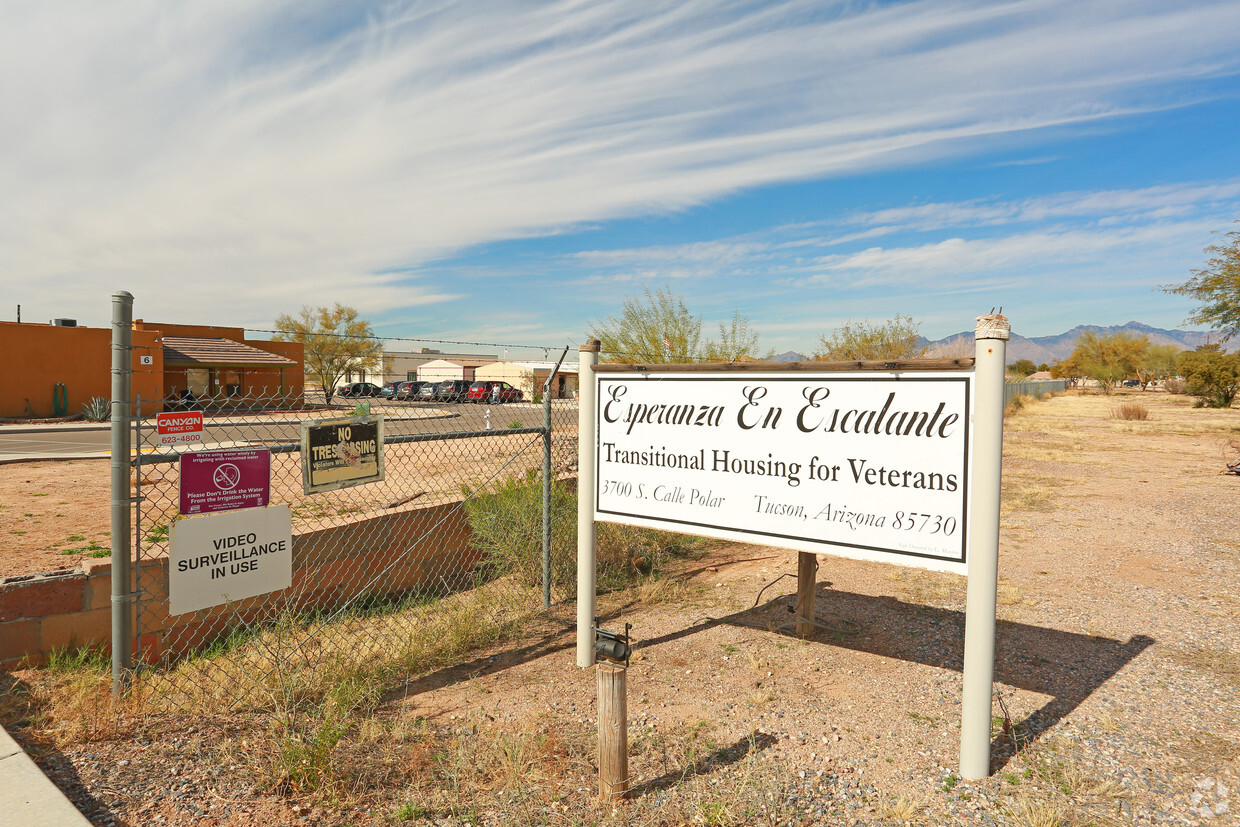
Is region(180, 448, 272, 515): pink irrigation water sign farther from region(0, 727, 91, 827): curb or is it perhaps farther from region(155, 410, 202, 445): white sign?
region(0, 727, 91, 827): curb

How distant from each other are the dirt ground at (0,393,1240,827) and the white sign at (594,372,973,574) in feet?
3.23

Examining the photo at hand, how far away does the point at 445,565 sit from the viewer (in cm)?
638

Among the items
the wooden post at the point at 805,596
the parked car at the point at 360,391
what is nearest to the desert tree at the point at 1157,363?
the parked car at the point at 360,391

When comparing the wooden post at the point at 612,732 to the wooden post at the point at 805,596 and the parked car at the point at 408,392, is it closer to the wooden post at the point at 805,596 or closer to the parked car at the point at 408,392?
the wooden post at the point at 805,596

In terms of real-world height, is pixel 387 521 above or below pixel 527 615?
above

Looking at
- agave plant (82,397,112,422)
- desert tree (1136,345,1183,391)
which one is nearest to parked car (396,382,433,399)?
agave plant (82,397,112,422)

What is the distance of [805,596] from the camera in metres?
4.97

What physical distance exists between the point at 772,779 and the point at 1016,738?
4.66 feet

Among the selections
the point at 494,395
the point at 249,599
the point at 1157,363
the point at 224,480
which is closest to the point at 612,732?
the point at 224,480

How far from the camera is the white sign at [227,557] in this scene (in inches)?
134

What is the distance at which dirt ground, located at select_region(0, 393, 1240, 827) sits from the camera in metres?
2.95

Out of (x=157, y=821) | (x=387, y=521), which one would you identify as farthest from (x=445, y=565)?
(x=157, y=821)

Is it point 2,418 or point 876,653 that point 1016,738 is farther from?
point 2,418

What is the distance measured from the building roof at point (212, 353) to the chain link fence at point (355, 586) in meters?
26.4
